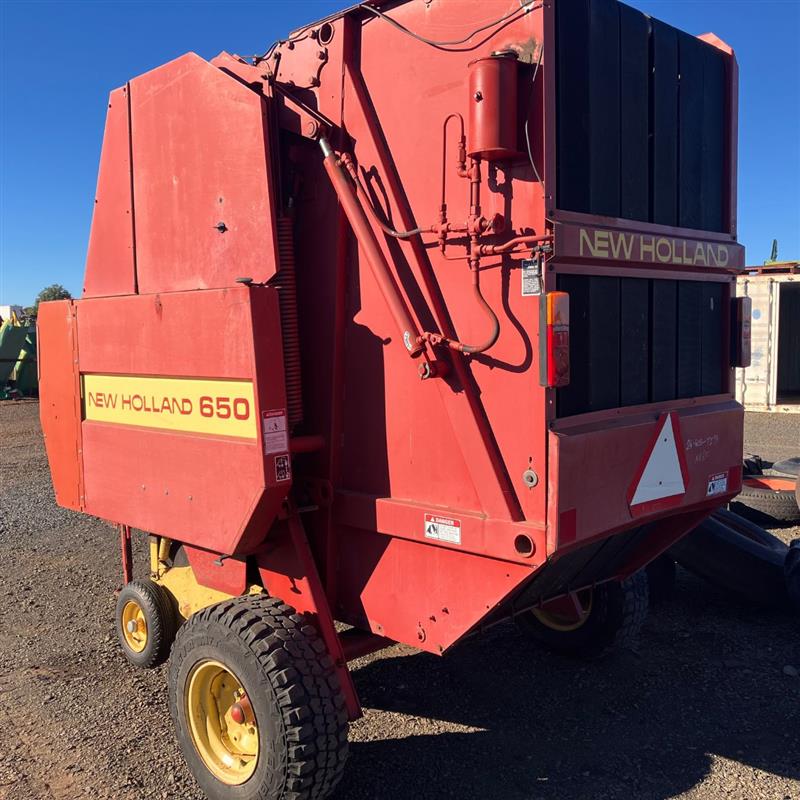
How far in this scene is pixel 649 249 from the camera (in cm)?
308

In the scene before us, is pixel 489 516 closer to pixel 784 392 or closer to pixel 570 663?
pixel 570 663

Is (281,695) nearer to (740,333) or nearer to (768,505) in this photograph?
(740,333)

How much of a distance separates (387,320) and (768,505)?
5.16 m

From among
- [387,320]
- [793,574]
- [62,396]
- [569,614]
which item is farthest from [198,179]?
[793,574]

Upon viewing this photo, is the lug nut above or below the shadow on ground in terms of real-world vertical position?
above

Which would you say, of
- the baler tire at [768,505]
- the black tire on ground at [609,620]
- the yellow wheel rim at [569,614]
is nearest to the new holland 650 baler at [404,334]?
the black tire on ground at [609,620]

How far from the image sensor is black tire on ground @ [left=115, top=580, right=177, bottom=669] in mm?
4047

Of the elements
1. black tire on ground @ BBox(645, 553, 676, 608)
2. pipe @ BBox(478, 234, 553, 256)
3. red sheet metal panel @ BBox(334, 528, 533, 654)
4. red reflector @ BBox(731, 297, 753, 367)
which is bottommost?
black tire on ground @ BBox(645, 553, 676, 608)

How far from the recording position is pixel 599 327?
2.93 m

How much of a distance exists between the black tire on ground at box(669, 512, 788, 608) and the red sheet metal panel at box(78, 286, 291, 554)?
118 inches

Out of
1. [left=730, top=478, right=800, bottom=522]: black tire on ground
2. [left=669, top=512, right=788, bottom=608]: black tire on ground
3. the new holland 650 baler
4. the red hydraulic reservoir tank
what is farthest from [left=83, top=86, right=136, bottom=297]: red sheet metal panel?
[left=730, top=478, right=800, bottom=522]: black tire on ground

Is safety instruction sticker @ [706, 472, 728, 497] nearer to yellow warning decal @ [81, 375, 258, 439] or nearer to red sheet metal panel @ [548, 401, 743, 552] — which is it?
red sheet metal panel @ [548, 401, 743, 552]

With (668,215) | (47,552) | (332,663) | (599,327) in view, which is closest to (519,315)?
(599,327)

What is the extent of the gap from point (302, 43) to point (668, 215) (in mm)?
1691
